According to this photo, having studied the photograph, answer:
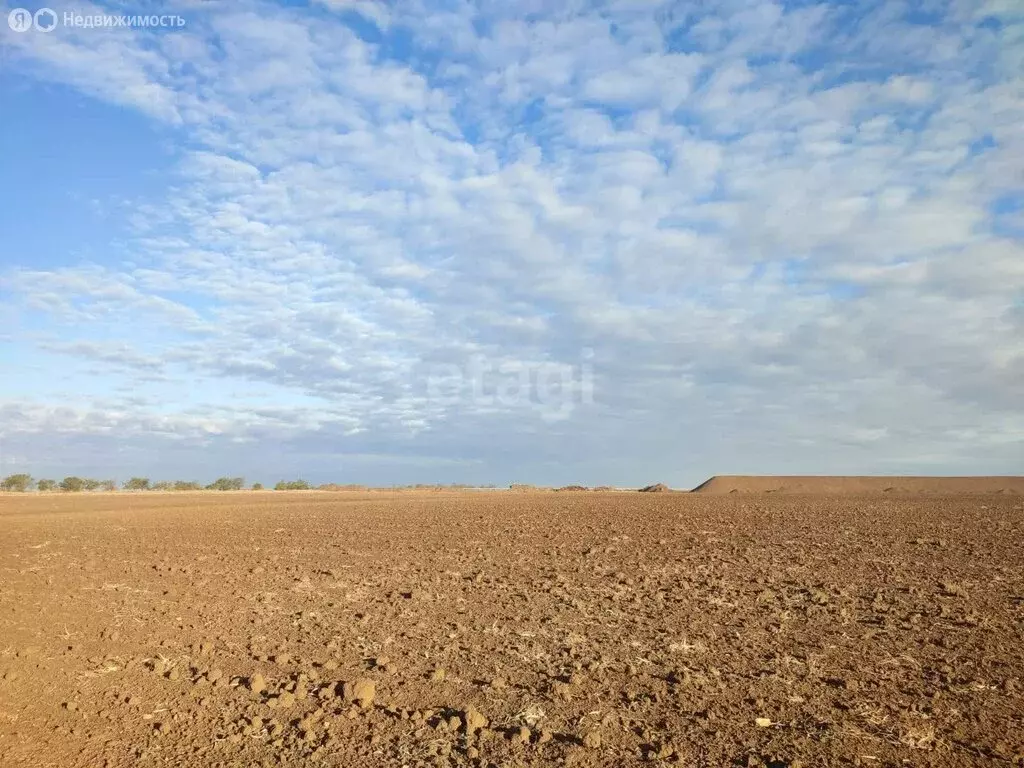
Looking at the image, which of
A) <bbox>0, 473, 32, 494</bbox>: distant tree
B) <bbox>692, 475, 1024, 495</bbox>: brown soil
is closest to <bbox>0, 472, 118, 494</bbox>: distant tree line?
<bbox>0, 473, 32, 494</bbox>: distant tree

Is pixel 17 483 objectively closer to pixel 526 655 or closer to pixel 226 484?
pixel 226 484

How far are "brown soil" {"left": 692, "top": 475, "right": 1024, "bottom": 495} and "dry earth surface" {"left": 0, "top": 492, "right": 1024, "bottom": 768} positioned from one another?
2786 centimetres

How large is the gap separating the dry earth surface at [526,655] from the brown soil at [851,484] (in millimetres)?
27863

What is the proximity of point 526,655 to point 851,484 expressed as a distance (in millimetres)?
43980

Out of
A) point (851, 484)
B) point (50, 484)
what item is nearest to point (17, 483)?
point (50, 484)

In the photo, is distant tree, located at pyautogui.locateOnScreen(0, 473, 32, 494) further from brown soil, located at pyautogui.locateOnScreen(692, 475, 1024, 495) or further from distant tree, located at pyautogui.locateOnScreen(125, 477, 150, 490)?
brown soil, located at pyautogui.locateOnScreen(692, 475, 1024, 495)

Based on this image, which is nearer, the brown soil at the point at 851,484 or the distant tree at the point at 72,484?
the brown soil at the point at 851,484

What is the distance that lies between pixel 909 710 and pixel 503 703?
3.44 meters

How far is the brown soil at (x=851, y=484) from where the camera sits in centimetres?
4300

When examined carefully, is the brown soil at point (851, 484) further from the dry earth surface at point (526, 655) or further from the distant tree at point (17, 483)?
the distant tree at point (17, 483)

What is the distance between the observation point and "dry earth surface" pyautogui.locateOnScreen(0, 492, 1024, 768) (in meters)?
6.07

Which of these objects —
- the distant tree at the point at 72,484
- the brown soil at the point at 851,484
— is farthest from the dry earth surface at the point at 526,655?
the distant tree at the point at 72,484

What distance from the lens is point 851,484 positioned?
4722 centimetres

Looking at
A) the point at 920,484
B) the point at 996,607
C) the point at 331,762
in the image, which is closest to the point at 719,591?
the point at 996,607
